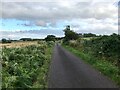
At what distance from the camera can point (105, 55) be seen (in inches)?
1112

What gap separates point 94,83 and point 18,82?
358 centimetres

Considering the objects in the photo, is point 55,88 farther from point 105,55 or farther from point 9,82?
point 105,55

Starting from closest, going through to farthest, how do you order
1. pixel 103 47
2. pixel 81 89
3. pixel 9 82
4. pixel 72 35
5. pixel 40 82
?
pixel 81 89
pixel 9 82
pixel 40 82
pixel 103 47
pixel 72 35

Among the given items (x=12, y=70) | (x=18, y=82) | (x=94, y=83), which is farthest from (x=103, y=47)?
(x=18, y=82)

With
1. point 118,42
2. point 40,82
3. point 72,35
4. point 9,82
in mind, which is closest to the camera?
point 9,82

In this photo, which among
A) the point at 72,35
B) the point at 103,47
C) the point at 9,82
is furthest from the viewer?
the point at 72,35

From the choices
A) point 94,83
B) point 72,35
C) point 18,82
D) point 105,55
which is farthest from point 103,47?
point 72,35

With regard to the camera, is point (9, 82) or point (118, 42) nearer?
point (9, 82)

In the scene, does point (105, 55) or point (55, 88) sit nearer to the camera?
point (55, 88)

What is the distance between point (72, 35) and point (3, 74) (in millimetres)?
83284

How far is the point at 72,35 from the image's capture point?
328ft

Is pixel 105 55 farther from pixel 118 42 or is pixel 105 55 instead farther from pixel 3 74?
pixel 3 74

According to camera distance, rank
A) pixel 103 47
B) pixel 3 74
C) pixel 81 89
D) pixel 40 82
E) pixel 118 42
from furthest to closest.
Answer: pixel 103 47
pixel 118 42
pixel 3 74
pixel 40 82
pixel 81 89

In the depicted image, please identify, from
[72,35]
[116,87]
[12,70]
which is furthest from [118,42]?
[72,35]
